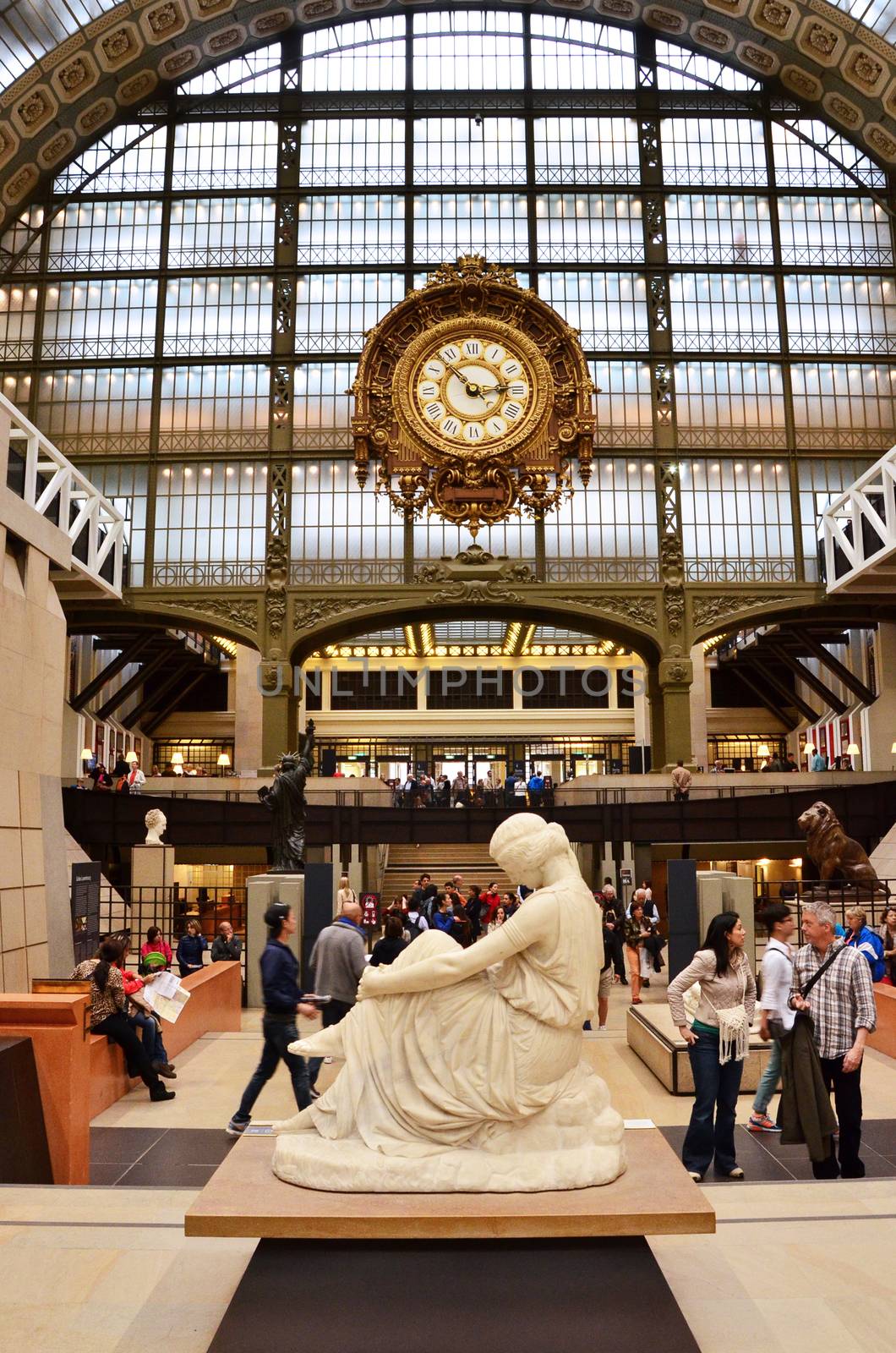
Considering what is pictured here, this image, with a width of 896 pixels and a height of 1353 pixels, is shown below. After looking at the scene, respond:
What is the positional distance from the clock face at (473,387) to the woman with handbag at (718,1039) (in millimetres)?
22883

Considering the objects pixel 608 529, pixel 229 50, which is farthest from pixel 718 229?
pixel 229 50

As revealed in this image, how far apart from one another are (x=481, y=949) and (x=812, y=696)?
3729 centimetres

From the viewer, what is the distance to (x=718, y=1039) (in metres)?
6.23

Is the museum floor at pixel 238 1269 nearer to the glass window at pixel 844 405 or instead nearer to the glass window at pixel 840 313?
the glass window at pixel 844 405

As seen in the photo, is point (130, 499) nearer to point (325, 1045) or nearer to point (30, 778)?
point (30, 778)

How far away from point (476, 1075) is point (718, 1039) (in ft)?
8.61

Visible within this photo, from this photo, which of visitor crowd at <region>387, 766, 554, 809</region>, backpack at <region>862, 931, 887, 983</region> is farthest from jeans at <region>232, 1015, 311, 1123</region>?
visitor crowd at <region>387, 766, 554, 809</region>

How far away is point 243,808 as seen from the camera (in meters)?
25.0

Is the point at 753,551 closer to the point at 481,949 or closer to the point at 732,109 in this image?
the point at 732,109

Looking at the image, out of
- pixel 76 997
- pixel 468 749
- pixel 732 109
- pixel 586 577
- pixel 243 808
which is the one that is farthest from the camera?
pixel 468 749

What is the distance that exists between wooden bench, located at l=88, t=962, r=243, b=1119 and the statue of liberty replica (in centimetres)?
193

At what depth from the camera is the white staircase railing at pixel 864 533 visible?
25062 millimetres

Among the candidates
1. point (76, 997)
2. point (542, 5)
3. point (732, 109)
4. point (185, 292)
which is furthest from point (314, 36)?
point (76, 997)

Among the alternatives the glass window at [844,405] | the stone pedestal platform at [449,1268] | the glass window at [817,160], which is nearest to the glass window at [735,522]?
the glass window at [844,405]
